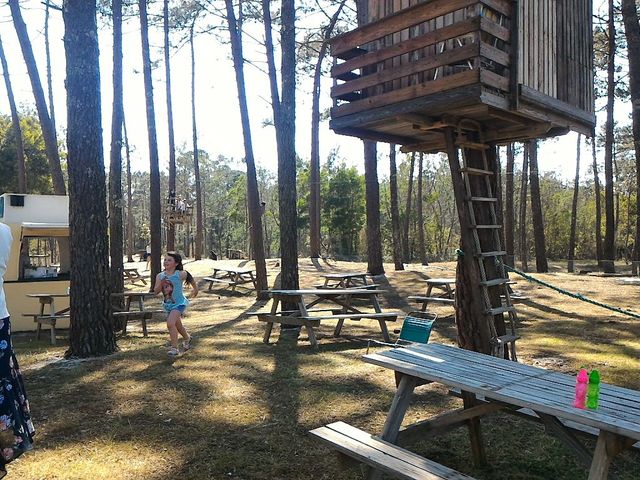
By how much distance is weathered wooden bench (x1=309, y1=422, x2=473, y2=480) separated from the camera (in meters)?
2.56

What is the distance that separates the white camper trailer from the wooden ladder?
25.6 ft

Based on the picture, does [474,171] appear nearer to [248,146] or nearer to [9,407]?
[9,407]

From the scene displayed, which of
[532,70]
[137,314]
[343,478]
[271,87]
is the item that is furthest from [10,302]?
[532,70]

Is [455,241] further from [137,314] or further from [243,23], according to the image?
[137,314]

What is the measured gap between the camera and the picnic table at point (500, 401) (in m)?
2.31

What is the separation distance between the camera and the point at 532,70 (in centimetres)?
552

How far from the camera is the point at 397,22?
18.2 ft

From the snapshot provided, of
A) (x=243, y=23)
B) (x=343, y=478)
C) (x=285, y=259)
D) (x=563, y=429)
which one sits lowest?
(x=343, y=478)

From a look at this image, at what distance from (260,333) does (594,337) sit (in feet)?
16.8

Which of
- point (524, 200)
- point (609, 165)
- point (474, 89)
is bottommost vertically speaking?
point (474, 89)

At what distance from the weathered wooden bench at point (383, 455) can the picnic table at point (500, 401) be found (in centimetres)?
1

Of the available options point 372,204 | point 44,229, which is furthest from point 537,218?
point 44,229

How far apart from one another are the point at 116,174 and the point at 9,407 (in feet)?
25.6

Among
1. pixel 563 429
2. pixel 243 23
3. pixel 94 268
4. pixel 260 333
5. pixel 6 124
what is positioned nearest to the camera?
pixel 563 429
